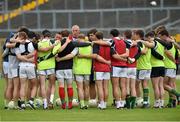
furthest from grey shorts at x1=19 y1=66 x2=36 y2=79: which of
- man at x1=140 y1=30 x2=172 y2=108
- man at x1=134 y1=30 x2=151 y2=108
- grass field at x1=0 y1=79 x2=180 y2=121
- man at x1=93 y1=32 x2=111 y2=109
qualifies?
man at x1=140 y1=30 x2=172 y2=108

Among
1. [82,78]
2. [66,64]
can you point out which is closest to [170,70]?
[82,78]

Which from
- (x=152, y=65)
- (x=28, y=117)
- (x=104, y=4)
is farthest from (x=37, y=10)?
(x=28, y=117)

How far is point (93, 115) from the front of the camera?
2080 cm

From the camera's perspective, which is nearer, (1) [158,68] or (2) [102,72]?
(2) [102,72]

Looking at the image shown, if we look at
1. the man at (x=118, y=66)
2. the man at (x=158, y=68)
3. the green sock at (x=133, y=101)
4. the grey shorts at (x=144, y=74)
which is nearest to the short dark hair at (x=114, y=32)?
the man at (x=118, y=66)

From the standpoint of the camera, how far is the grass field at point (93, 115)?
19.8 m

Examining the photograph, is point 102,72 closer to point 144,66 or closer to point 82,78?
point 82,78

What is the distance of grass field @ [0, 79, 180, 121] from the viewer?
1978 cm

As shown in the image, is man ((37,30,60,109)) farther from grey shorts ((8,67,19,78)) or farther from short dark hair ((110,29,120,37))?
short dark hair ((110,29,120,37))

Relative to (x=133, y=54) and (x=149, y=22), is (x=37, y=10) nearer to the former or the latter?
(x=149, y=22)

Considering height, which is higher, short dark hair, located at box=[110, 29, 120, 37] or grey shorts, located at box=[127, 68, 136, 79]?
short dark hair, located at box=[110, 29, 120, 37]

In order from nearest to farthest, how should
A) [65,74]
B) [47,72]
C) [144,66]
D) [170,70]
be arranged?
[65,74] < [47,72] < [144,66] < [170,70]

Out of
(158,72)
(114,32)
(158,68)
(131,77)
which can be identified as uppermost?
(114,32)

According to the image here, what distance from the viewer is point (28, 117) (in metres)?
20.3
